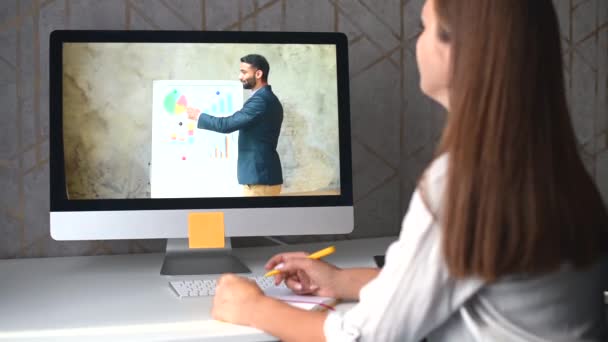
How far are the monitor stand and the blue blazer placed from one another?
0.19 meters

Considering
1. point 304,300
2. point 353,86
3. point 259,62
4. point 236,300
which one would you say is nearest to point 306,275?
point 304,300

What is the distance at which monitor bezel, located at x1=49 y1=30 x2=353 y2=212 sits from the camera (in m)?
1.47

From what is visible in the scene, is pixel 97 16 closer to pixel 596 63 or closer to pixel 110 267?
pixel 110 267

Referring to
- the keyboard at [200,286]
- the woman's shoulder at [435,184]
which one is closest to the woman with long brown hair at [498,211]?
the woman's shoulder at [435,184]

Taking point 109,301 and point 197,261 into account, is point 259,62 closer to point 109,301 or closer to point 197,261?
point 197,261

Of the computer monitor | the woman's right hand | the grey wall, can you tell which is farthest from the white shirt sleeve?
the grey wall

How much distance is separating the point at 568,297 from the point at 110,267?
1.07 meters

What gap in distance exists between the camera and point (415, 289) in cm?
82

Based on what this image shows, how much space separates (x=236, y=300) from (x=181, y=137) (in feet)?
1.65

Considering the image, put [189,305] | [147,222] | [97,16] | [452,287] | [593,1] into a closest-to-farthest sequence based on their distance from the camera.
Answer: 1. [452,287]
2. [189,305]
3. [147,222]
4. [97,16]
5. [593,1]

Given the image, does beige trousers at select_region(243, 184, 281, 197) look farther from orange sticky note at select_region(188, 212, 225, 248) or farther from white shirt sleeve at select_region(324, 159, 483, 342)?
white shirt sleeve at select_region(324, 159, 483, 342)

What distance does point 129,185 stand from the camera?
1.48m

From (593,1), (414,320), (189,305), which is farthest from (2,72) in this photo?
(593,1)

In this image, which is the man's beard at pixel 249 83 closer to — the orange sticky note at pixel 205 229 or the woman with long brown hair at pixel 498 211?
the orange sticky note at pixel 205 229
